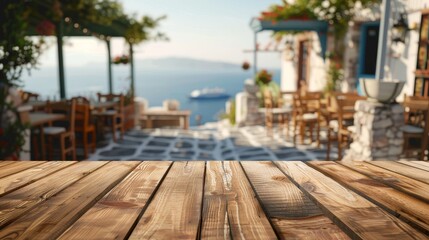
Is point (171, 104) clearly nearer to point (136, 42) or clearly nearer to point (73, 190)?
point (136, 42)

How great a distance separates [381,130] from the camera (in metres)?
4.72

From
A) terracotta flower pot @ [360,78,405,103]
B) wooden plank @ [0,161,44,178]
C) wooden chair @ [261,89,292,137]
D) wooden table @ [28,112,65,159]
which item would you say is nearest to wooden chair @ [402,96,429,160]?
terracotta flower pot @ [360,78,405,103]

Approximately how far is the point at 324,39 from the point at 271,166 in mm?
8928

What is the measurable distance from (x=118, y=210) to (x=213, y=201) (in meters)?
0.29

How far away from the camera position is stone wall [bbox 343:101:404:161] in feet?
15.4

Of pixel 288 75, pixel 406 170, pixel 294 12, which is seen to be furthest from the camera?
pixel 288 75

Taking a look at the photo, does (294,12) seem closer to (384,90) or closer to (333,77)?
(333,77)

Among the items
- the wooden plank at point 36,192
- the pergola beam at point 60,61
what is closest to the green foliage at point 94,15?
the pergola beam at point 60,61

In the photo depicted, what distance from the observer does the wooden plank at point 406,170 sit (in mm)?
1366

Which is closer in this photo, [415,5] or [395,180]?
[395,180]

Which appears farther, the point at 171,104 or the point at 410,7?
the point at 171,104

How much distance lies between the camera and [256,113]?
10102 mm

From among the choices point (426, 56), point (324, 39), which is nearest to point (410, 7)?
point (426, 56)

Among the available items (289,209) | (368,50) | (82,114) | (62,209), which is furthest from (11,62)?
(368,50)
